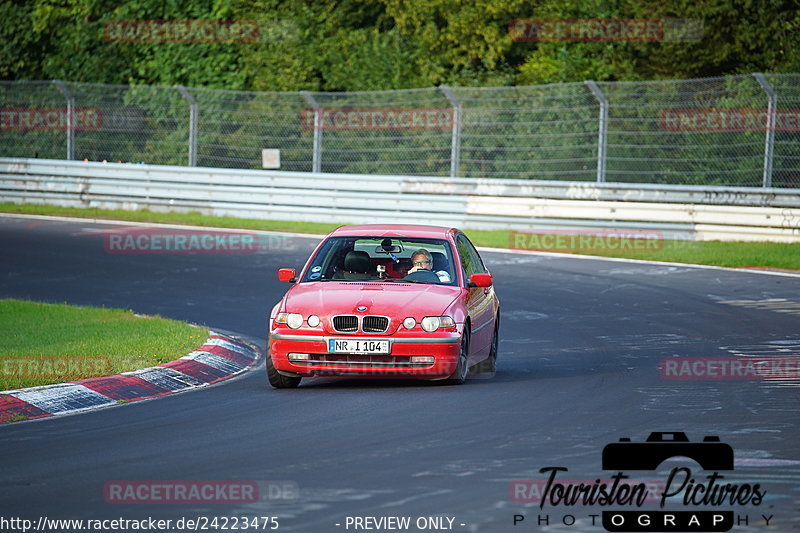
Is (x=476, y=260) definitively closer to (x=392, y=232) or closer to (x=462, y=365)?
(x=392, y=232)

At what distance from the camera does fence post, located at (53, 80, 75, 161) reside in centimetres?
3059

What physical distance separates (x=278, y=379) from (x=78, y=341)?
9.03ft

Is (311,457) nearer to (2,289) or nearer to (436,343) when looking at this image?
(436,343)

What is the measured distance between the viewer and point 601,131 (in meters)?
25.5

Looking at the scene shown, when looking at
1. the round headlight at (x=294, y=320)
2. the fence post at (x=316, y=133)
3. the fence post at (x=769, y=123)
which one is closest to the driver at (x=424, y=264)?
the round headlight at (x=294, y=320)

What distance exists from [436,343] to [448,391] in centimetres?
39

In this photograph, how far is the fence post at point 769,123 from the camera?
2369 cm

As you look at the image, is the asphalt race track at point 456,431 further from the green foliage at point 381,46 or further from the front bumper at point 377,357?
the green foliage at point 381,46

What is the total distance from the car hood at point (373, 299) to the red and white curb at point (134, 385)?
1.12 meters

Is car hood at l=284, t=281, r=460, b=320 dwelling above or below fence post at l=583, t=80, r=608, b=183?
below

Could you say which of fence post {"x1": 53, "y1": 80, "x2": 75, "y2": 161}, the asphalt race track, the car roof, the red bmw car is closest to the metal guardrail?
fence post {"x1": 53, "y1": 80, "x2": 75, "y2": 161}

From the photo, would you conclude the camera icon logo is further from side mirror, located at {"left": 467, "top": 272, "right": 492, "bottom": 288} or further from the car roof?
the car roof

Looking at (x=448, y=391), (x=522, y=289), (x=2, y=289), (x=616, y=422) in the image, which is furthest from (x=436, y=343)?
(x=2, y=289)

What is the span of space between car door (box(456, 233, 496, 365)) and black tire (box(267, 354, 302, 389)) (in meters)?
1.55
